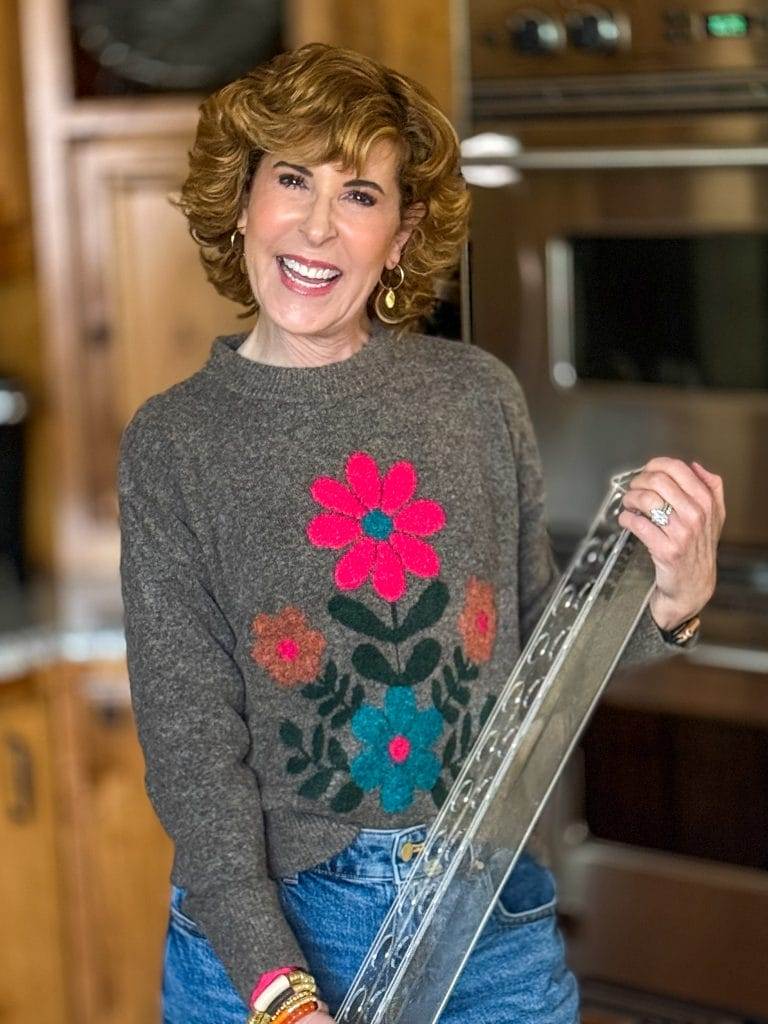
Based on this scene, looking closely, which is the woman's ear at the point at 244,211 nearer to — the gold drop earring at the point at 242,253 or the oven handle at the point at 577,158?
the gold drop earring at the point at 242,253

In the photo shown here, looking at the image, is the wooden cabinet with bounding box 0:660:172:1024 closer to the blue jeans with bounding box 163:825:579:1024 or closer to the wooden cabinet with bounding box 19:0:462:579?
the wooden cabinet with bounding box 19:0:462:579

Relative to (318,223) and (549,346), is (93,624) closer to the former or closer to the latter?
(549,346)

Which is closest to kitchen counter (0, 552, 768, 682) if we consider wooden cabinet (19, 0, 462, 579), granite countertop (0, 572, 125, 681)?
granite countertop (0, 572, 125, 681)

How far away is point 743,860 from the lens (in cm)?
200

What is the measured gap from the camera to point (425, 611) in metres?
1.07

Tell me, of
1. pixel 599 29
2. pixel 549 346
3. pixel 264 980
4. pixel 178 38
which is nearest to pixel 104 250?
pixel 178 38

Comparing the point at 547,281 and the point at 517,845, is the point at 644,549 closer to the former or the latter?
the point at 517,845

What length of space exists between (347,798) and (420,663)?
0.33 ft

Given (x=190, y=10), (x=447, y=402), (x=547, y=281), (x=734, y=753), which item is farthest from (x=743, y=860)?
(x=190, y=10)

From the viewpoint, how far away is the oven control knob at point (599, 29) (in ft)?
6.22

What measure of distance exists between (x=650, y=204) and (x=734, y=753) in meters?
0.67

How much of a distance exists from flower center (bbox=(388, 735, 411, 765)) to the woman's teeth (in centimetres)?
30

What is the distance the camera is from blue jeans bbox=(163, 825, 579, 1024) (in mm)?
1075

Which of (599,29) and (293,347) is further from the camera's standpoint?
(599,29)
